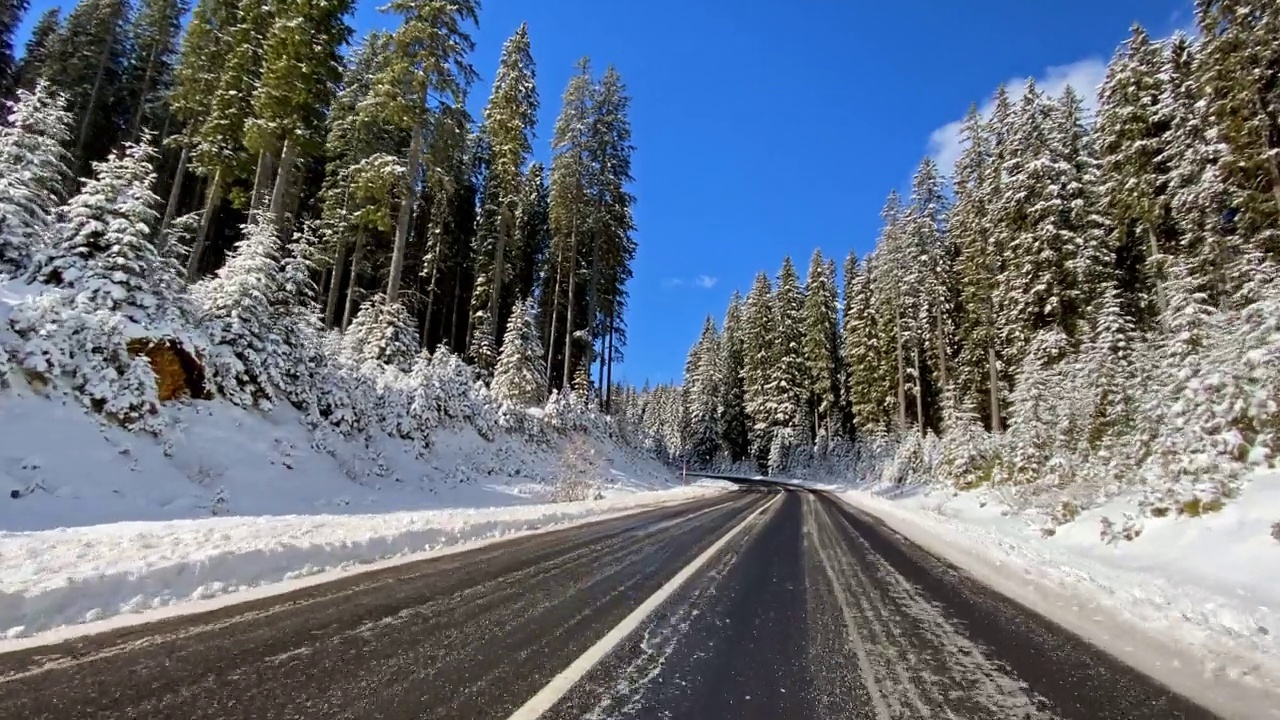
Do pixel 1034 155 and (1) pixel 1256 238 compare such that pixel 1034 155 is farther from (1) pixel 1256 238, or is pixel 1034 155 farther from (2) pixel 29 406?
(2) pixel 29 406

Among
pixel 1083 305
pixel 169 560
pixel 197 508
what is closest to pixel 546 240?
pixel 1083 305

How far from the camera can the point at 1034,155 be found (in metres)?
27.2

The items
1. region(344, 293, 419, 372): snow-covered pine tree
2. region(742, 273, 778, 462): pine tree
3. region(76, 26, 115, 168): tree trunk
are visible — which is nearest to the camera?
region(344, 293, 419, 372): snow-covered pine tree

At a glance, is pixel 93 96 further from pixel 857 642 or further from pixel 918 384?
pixel 918 384

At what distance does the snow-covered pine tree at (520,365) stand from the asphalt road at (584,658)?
20436 mm

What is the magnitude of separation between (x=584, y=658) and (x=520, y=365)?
2379 cm

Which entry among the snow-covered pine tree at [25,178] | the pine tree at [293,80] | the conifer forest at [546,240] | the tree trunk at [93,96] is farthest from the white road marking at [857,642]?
the tree trunk at [93,96]

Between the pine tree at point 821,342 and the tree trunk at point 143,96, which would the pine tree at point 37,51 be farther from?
the pine tree at point 821,342

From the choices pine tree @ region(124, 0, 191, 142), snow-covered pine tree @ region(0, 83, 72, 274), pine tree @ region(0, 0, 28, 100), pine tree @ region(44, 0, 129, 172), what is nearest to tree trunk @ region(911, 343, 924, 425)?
snow-covered pine tree @ region(0, 83, 72, 274)

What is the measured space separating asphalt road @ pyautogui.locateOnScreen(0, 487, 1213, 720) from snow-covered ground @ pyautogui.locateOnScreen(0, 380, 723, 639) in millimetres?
828

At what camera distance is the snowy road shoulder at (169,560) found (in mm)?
3746

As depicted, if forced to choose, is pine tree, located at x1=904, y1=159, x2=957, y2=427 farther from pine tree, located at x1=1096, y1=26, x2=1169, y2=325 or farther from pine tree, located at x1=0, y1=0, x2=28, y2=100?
pine tree, located at x1=0, y1=0, x2=28, y2=100

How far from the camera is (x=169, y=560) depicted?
470 cm

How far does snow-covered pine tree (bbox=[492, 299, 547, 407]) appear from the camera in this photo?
1027 inches
